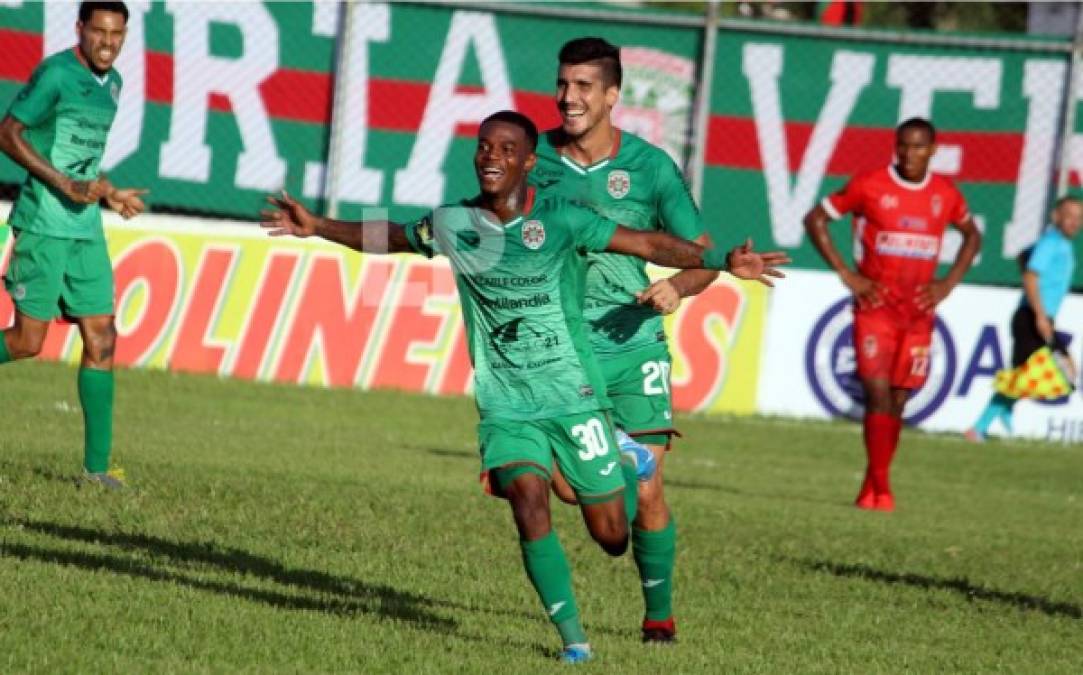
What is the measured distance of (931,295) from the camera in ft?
46.2

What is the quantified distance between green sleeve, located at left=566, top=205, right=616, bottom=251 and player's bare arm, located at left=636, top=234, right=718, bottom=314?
13.4 inches

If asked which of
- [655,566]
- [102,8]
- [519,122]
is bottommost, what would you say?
[655,566]

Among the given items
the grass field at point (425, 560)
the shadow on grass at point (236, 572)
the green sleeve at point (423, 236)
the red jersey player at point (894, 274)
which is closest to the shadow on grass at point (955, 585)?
the grass field at point (425, 560)

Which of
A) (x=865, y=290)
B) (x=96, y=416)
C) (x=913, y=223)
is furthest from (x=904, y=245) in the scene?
(x=96, y=416)

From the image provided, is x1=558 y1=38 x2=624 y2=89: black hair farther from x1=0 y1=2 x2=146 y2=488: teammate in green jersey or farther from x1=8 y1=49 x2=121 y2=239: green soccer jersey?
x1=8 y1=49 x2=121 y2=239: green soccer jersey

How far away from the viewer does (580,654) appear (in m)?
7.35

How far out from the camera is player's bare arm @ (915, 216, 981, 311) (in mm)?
14062

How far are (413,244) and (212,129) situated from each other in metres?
12.7

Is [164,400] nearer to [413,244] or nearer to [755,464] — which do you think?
[755,464]

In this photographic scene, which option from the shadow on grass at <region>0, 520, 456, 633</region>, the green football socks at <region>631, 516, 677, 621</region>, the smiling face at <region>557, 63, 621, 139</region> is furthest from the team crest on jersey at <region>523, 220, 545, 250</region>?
the shadow on grass at <region>0, 520, 456, 633</region>

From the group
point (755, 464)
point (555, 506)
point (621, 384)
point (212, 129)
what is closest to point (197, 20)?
point (212, 129)

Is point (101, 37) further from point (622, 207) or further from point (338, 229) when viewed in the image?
point (338, 229)

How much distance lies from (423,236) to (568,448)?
89 centimetres

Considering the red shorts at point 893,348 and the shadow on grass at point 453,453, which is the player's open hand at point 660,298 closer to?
the red shorts at point 893,348
